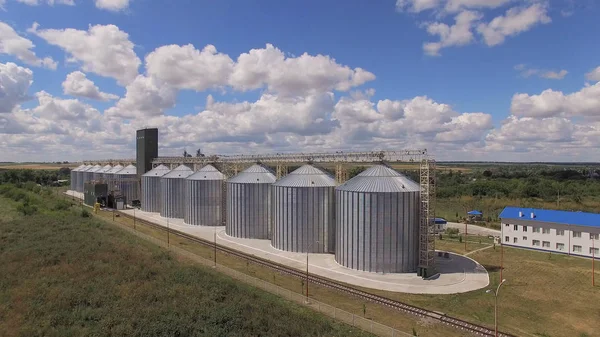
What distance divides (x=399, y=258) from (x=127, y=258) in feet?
118

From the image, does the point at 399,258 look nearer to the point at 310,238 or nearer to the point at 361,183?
the point at 361,183

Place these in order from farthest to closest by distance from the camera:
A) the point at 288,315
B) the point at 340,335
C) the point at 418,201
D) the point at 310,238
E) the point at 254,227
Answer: the point at 254,227 < the point at 310,238 < the point at 418,201 < the point at 288,315 < the point at 340,335

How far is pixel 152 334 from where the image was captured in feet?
95.3

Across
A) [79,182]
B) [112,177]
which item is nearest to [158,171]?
[112,177]

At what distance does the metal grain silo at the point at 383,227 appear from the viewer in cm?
5309

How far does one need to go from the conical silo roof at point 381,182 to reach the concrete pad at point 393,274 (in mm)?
11401

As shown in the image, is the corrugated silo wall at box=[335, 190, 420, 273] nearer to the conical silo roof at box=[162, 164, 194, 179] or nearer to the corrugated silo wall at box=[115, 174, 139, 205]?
the conical silo roof at box=[162, 164, 194, 179]

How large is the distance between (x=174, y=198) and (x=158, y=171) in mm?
17356

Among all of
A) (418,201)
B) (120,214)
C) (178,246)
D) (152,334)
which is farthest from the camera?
(120,214)

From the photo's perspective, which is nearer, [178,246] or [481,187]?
[178,246]

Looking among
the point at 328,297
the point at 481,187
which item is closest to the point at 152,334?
the point at 328,297

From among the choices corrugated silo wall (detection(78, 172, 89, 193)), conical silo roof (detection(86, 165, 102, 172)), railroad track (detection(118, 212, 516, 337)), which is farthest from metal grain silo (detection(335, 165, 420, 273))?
corrugated silo wall (detection(78, 172, 89, 193))

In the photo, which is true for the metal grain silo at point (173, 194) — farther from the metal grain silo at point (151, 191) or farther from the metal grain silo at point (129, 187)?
the metal grain silo at point (129, 187)

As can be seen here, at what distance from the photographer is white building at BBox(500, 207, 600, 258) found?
63969 mm
